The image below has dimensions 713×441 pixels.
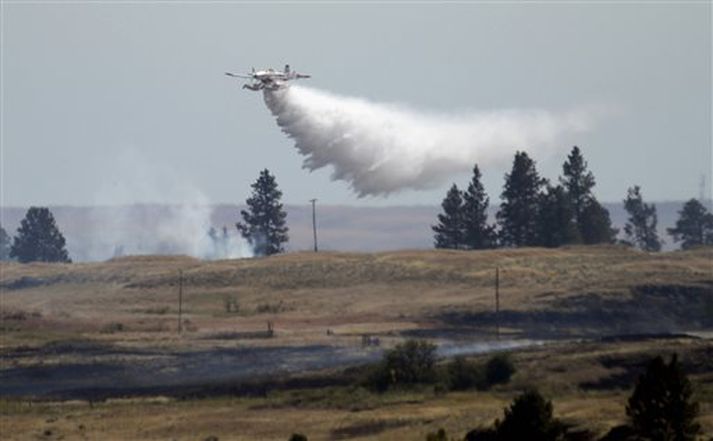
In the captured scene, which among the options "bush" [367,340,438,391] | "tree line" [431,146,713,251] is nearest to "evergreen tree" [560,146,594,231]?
"tree line" [431,146,713,251]

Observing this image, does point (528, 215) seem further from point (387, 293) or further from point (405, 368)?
point (405, 368)

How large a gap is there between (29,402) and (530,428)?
42798 mm

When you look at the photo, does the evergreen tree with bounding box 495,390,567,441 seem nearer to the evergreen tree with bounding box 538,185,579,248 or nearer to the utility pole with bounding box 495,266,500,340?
the utility pole with bounding box 495,266,500,340

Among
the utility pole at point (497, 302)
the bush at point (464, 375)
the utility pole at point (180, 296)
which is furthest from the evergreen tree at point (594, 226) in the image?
the bush at point (464, 375)

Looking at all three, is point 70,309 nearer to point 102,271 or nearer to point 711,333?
point 102,271

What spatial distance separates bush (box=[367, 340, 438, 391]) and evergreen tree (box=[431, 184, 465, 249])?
288ft

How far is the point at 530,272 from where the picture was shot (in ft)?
503

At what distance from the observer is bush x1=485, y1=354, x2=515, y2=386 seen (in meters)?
94.2

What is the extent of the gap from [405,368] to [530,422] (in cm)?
3695

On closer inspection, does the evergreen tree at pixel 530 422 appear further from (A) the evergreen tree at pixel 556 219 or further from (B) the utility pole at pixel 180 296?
(A) the evergreen tree at pixel 556 219

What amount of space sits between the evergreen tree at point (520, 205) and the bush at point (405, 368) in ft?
275

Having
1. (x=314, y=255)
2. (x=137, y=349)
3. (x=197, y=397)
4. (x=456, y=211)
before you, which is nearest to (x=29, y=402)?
(x=197, y=397)

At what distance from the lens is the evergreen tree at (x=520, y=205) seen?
182875 mm

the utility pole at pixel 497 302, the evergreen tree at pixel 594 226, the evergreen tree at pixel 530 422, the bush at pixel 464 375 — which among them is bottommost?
the evergreen tree at pixel 530 422
